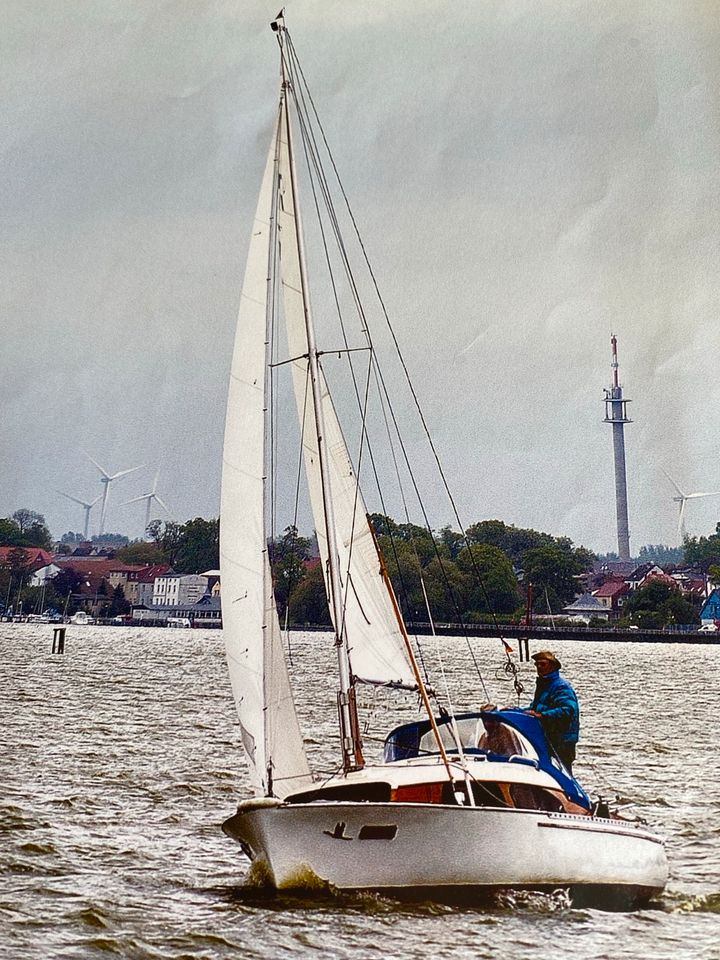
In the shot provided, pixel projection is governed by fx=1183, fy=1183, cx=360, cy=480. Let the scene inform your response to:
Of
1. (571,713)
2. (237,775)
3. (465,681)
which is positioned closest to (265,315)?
(571,713)

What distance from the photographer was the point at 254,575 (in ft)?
20.4

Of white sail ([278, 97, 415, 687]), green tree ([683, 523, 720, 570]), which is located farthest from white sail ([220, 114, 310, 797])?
green tree ([683, 523, 720, 570])

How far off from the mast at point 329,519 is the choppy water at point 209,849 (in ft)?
3.08

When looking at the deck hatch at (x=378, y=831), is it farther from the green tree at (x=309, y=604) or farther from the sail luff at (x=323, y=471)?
the green tree at (x=309, y=604)

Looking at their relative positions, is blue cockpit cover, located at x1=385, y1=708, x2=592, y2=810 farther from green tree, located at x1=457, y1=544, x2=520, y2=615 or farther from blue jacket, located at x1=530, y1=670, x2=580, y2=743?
green tree, located at x1=457, y1=544, x2=520, y2=615

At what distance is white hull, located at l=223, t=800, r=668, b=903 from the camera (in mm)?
5566

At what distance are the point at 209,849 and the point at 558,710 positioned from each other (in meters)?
2.49

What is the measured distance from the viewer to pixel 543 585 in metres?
34.4

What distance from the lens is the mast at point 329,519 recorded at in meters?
6.31

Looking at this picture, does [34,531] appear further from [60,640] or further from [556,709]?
[556,709]

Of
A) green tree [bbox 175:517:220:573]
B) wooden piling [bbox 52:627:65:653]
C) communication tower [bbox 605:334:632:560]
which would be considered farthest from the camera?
green tree [bbox 175:517:220:573]

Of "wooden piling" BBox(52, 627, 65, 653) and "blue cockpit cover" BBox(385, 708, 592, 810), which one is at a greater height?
"wooden piling" BBox(52, 627, 65, 653)

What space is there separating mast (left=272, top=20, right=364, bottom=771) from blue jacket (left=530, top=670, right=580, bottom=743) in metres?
1.03

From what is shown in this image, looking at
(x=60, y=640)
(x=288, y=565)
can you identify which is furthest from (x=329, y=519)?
(x=60, y=640)
